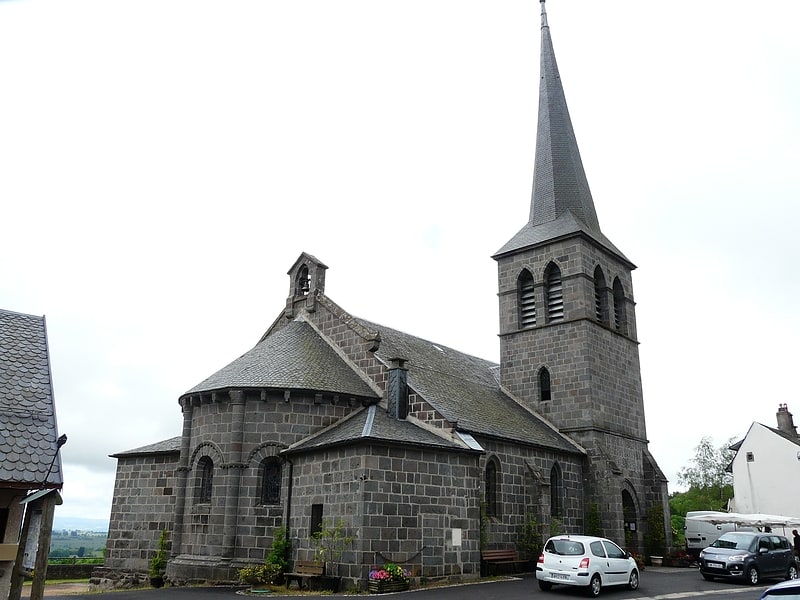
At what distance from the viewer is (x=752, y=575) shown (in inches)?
836

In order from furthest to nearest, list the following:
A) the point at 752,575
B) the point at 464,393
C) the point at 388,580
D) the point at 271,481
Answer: the point at 464,393, the point at 271,481, the point at 752,575, the point at 388,580

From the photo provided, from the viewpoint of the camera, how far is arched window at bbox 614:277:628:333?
3381cm

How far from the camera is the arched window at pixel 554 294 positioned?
31591mm

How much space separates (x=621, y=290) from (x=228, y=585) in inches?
924

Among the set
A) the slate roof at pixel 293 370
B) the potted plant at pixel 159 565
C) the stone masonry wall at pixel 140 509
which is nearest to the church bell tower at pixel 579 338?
the slate roof at pixel 293 370

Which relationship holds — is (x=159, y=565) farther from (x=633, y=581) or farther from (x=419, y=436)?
(x=633, y=581)

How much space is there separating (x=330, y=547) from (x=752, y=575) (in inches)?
528

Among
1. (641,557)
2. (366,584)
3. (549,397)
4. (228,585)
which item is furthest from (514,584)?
(549,397)

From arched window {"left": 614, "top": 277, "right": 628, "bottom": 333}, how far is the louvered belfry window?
371cm

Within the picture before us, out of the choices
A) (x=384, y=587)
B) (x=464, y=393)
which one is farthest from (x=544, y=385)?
(x=384, y=587)

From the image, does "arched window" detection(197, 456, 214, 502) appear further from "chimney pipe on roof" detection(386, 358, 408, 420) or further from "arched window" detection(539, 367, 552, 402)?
"arched window" detection(539, 367, 552, 402)

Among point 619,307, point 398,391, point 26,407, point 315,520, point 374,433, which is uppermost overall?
point 619,307

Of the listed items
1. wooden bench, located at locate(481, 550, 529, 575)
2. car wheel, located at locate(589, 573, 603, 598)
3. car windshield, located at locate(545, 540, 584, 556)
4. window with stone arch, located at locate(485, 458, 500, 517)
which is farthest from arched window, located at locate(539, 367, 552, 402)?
car wheel, located at locate(589, 573, 603, 598)

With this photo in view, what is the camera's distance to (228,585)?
1994 centimetres
